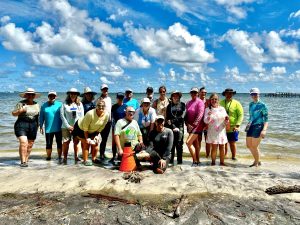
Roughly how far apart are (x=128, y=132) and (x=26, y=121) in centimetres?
263

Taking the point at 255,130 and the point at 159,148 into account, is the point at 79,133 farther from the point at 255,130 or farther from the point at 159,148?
the point at 255,130

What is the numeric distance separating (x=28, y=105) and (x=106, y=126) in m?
2.15

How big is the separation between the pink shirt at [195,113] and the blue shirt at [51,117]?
3.52m

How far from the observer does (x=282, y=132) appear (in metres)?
18.1

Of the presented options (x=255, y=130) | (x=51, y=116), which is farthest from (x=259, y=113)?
(x=51, y=116)

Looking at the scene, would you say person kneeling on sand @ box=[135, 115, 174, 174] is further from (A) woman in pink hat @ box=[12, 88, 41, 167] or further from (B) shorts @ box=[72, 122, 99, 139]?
(A) woman in pink hat @ box=[12, 88, 41, 167]

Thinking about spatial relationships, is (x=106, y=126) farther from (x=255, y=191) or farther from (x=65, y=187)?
(x=255, y=191)

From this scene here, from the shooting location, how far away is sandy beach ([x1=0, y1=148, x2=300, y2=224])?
16.7 ft

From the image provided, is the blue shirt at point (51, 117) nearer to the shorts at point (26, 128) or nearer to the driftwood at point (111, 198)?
the shorts at point (26, 128)

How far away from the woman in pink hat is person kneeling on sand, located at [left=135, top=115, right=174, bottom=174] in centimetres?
286

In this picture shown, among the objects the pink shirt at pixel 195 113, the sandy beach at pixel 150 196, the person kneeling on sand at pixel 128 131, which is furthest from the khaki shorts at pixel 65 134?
the pink shirt at pixel 195 113

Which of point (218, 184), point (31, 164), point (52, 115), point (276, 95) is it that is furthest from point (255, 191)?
point (276, 95)

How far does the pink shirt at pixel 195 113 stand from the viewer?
8.14m

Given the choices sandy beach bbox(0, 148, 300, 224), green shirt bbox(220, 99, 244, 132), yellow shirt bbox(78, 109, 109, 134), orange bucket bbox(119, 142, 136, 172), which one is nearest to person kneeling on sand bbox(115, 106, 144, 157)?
orange bucket bbox(119, 142, 136, 172)
